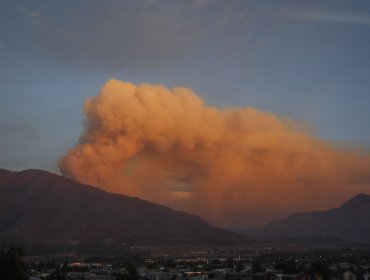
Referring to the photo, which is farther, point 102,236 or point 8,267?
point 102,236

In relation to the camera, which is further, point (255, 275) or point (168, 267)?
point (168, 267)

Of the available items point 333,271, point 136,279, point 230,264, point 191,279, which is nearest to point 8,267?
point 136,279

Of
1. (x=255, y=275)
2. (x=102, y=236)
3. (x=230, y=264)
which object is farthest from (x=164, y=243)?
(x=255, y=275)

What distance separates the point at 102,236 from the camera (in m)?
199

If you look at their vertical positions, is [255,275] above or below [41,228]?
below

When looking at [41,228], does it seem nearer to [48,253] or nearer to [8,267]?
[48,253]

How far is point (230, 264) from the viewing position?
9831 centimetres

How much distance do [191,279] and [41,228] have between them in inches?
5414

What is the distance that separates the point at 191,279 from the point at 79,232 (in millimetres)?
133985

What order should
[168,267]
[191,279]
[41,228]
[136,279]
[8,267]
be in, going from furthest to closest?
1. [41,228]
2. [168,267]
3. [191,279]
4. [136,279]
5. [8,267]

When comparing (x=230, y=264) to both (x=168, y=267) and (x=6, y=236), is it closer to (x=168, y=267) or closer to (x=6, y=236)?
(x=168, y=267)

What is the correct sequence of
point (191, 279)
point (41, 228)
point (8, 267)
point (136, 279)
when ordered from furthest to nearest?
point (41, 228)
point (191, 279)
point (136, 279)
point (8, 267)

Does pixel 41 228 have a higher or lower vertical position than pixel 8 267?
higher

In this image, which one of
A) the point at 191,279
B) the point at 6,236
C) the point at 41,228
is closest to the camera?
the point at 191,279
